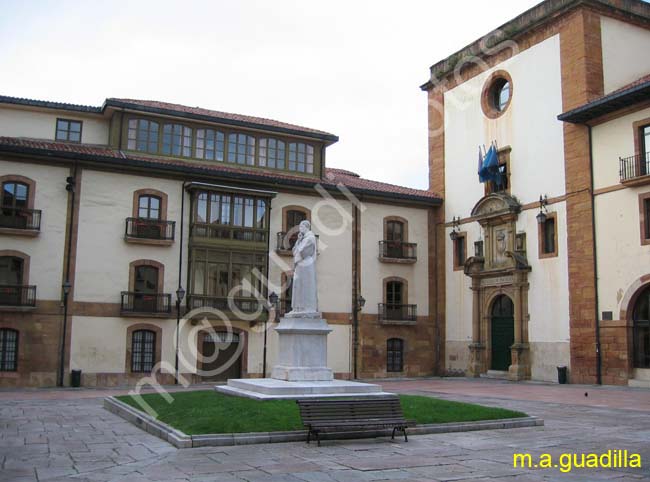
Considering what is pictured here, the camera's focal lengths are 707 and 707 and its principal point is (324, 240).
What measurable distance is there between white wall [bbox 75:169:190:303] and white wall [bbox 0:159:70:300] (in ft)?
2.35

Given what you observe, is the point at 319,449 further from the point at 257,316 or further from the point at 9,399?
the point at 257,316

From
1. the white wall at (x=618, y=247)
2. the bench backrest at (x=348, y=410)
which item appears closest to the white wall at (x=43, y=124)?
the white wall at (x=618, y=247)

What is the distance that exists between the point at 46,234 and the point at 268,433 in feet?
58.3

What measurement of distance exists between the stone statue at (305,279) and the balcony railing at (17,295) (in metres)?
12.7

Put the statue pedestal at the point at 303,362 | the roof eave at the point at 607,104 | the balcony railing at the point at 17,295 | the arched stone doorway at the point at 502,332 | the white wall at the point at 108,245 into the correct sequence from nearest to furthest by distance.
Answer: the statue pedestal at the point at 303,362 < the roof eave at the point at 607,104 < the balcony railing at the point at 17,295 < the white wall at the point at 108,245 < the arched stone doorway at the point at 502,332

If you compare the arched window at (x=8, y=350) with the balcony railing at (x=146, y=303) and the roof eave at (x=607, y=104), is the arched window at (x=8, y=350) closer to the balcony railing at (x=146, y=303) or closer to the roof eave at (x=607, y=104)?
the balcony railing at (x=146, y=303)

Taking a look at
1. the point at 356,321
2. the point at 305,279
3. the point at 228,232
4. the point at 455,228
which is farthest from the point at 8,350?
the point at 455,228

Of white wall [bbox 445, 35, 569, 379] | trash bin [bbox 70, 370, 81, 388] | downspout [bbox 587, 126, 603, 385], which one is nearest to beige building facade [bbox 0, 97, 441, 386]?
trash bin [bbox 70, 370, 81, 388]

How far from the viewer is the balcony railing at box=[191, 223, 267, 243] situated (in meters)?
28.7

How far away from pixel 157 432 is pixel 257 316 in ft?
54.8

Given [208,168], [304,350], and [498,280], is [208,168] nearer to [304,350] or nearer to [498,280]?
[498,280]

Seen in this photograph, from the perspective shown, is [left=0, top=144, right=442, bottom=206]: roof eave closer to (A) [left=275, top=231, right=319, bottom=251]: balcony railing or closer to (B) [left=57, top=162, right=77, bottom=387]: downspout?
(B) [left=57, top=162, right=77, bottom=387]: downspout

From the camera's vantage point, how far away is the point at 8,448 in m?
11.1

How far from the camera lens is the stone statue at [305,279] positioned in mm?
17609
